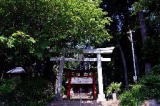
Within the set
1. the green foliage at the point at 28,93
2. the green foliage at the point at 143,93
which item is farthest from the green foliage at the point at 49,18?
the green foliage at the point at 143,93

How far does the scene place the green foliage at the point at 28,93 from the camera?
1508 cm


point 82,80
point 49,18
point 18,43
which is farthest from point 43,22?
point 82,80

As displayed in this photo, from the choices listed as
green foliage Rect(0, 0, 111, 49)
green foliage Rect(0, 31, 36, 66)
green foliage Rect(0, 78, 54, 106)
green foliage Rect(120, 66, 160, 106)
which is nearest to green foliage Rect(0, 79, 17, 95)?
green foliage Rect(0, 78, 54, 106)

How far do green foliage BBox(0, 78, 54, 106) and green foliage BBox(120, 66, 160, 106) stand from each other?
4.29 m

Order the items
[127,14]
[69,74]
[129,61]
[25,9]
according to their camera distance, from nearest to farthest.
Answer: [25,9], [69,74], [127,14], [129,61]

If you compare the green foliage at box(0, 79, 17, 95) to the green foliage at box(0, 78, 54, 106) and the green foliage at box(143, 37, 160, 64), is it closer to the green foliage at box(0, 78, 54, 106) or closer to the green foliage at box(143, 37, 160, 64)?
the green foliage at box(0, 78, 54, 106)

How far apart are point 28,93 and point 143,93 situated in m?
5.91

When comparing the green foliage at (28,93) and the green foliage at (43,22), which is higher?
the green foliage at (43,22)

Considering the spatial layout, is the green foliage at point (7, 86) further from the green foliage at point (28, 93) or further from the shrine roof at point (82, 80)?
the shrine roof at point (82, 80)

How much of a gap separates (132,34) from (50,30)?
560 inches

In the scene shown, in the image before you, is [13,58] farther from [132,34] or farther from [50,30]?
[132,34]

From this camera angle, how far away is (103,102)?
16297 millimetres

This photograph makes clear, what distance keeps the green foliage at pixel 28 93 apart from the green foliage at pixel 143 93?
4294 millimetres

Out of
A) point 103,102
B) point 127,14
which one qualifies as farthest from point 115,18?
→ point 103,102
